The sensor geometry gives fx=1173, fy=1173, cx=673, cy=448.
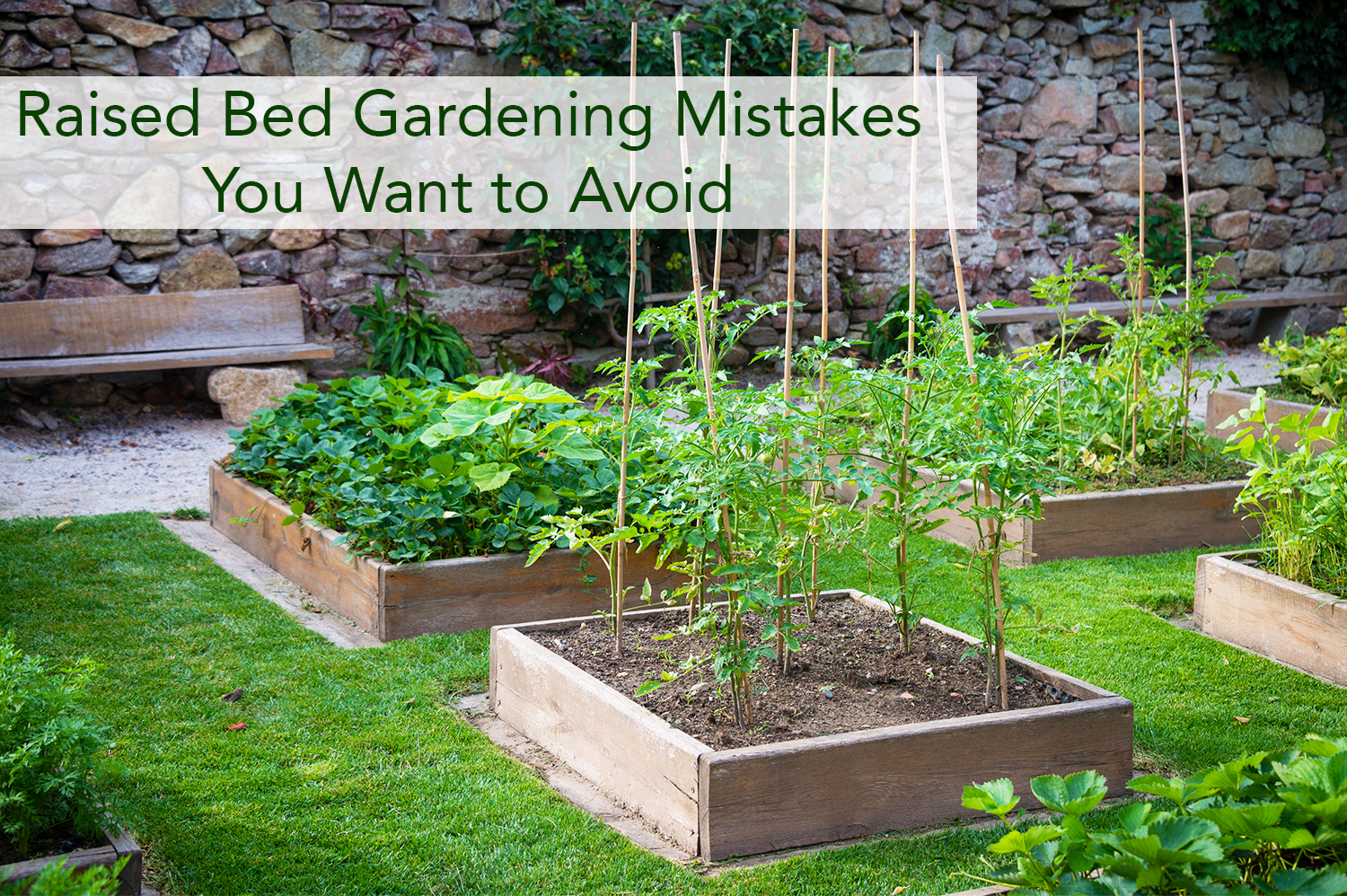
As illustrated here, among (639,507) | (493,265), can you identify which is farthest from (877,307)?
(639,507)

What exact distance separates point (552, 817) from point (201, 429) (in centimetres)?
480

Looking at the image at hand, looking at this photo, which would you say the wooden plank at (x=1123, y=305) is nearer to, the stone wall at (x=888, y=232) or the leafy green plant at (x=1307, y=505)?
the stone wall at (x=888, y=232)

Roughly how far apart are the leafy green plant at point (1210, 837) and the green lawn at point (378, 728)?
→ 55cm

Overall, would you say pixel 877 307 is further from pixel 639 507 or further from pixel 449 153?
pixel 639 507

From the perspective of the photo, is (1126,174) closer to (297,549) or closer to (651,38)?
(651,38)

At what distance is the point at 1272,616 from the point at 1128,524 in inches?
37.5

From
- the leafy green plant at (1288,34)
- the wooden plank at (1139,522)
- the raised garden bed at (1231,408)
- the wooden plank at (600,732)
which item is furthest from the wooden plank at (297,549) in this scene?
the leafy green plant at (1288,34)

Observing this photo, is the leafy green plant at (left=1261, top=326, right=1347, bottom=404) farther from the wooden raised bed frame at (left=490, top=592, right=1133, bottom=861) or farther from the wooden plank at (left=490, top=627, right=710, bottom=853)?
the wooden plank at (left=490, top=627, right=710, bottom=853)

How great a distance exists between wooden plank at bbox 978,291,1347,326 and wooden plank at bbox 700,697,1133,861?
570 centimetres

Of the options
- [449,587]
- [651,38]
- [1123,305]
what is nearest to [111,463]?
[449,587]

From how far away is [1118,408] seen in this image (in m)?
4.59

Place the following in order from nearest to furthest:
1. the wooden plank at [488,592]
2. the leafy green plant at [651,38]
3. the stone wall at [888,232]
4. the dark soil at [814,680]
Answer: the dark soil at [814,680] < the wooden plank at [488,592] < the stone wall at [888,232] < the leafy green plant at [651,38]

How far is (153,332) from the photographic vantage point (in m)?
6.52

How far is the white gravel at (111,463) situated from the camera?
16.4ft
